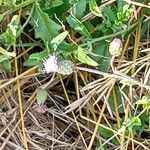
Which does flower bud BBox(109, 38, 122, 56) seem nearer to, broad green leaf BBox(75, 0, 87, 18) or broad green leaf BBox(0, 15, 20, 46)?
broad green leaf BBox(75, 0, 87, 18)

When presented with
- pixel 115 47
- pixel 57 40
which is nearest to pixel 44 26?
pixel 57 40

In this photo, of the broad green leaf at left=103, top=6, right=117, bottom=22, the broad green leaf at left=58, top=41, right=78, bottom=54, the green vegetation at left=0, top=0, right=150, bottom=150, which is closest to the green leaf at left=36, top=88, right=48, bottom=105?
the green vegetation at left=0, top=0, right=150, bottom=150

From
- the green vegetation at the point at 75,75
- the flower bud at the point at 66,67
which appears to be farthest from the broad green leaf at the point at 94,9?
the flower bud at the point at 66,67

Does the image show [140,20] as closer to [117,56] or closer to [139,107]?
[117,56]

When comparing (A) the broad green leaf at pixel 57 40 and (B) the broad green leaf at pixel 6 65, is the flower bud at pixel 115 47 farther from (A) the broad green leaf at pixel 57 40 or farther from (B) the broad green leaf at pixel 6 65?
(B) the broad green leaf at pixel 6 65

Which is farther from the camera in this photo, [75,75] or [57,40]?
[75,75]

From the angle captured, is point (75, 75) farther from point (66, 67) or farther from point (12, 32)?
point (12, 32)

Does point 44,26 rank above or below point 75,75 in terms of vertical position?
above
